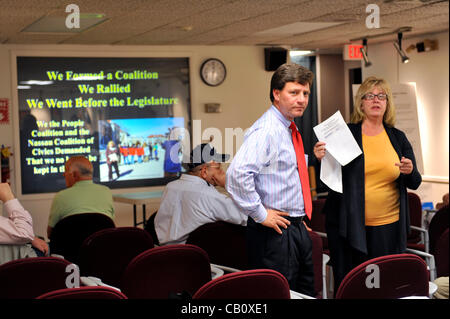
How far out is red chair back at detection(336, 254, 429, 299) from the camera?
8.65 feet

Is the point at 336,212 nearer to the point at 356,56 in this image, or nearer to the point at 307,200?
the point at 307,200

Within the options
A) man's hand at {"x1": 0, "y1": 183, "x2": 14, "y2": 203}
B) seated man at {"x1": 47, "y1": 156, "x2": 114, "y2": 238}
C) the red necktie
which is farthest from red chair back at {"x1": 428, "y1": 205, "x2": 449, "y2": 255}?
man's hand at {"x1": 0, "y1": 183, "x2": 14, "y2": 203}

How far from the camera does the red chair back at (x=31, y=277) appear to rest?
2.69m

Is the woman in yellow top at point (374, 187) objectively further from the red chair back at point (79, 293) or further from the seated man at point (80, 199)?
the seated man at point (80, 199)

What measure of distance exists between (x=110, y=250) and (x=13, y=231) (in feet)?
1.92

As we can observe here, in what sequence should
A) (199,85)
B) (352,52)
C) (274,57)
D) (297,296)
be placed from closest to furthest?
(297,296) < (274,57) < (352,52) < (199,85)

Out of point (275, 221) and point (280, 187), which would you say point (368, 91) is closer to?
point (280, 187)

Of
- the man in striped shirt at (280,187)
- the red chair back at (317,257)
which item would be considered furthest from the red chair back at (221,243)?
the man in striped shirt at (280,187)

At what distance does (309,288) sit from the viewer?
3.01 m

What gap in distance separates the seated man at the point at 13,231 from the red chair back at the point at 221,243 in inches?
39.1

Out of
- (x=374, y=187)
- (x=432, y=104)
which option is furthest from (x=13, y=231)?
(x=432, y=104)

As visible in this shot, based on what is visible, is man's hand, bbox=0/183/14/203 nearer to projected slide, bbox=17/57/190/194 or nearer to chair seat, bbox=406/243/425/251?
chair seat, bbox=406/243/425/251

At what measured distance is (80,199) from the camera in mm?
4879
